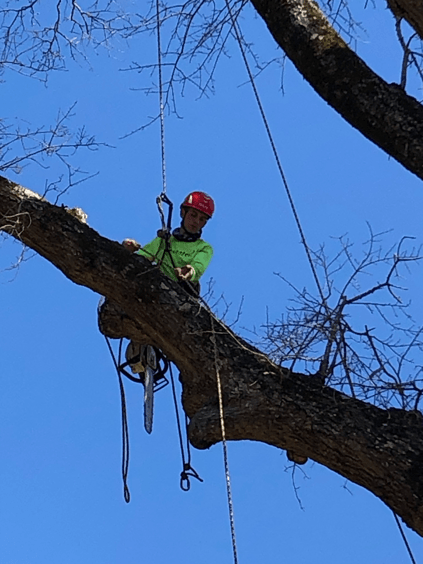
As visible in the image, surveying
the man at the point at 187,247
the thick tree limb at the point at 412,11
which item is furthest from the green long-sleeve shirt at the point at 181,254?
the thick tree limb at the point at 412,11

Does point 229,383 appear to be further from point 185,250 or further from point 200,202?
point 200,202

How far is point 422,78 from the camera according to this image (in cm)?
400

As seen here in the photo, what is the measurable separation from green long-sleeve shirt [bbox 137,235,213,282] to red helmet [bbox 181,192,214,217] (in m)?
0.17

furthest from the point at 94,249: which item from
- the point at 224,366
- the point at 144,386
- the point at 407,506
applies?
the point at 407,506

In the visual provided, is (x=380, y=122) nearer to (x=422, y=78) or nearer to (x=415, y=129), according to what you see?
(x=415, y=129)

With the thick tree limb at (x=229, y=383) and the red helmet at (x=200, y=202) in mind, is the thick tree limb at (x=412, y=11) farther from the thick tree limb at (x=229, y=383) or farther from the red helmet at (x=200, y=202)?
the red helmet at (x=200, y=202)

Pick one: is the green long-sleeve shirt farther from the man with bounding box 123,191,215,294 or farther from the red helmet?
the red helmet

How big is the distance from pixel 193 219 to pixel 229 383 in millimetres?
1587

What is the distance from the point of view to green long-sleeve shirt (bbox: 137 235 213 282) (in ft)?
15.6

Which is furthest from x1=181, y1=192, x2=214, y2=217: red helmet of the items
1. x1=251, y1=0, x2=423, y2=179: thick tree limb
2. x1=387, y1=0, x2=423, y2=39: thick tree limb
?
x1=387, y1=0, x2=423, y2=39: thick tree limb

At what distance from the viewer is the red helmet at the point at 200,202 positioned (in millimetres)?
5156

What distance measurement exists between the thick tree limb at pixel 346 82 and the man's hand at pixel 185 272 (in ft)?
3.73

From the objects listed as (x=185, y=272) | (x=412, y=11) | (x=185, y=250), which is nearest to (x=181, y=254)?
(x=185, y=250)

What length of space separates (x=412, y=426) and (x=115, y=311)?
143 cm
